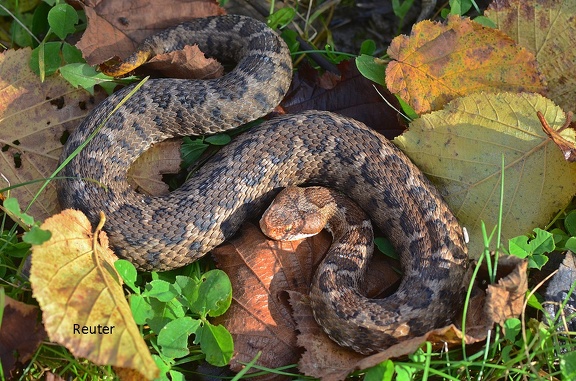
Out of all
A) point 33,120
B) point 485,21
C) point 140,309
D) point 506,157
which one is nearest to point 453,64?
point 485,21

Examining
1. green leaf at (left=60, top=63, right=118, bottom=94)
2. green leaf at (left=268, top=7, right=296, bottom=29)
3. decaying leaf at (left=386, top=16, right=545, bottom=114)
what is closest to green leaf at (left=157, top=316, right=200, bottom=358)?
green leaf at (left=60, top=63, right=118, bottom=94)

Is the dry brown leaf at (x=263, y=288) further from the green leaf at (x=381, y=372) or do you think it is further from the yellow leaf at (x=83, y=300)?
the yellow leaf at (x=83, y=300)

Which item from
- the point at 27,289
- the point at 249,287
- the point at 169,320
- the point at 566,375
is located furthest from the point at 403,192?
the point at 27,289

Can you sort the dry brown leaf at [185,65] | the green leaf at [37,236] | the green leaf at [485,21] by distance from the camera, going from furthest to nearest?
the dry brown leaf at [185,65]
the green leaf at [485,21]
the green leaf at [37,236]

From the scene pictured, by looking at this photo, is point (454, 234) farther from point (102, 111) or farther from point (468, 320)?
point (102, 111)

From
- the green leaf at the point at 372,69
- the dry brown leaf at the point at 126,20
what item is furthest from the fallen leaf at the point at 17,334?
the green leaf at the point at 372,69

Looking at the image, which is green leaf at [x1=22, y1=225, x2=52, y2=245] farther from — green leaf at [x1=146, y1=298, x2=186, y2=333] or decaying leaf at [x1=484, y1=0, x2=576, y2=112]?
decaying leaf at [x1=484, y1=0, x2=576, y2=112]
